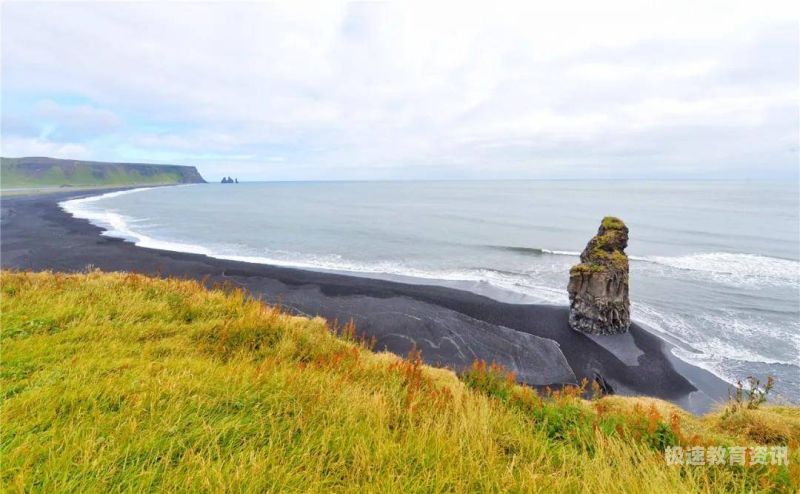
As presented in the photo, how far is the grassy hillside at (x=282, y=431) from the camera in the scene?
9.36ft

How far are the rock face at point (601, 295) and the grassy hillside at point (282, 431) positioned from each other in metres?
10.9

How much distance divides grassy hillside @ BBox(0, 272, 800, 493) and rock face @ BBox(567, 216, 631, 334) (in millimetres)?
10944

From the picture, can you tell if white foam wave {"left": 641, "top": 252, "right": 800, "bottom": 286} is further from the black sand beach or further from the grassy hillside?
the grassy hillside

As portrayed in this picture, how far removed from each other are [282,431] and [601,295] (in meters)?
17.2

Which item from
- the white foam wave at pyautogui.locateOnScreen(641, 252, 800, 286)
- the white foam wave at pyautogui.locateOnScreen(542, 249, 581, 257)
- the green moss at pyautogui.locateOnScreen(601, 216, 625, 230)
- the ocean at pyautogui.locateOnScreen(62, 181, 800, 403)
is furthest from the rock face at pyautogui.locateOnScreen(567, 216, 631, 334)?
the white foam wave at pyautogui.locateOnScreen(542, 249, 581, 257)

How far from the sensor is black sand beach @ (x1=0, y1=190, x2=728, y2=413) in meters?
13.3

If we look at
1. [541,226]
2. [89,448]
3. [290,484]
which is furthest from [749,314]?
[541,226]

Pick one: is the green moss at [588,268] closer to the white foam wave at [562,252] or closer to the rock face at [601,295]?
the rock face at [601,295]

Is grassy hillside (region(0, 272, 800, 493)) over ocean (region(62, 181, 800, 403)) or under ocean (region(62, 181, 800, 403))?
over

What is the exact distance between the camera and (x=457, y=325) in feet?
55.3

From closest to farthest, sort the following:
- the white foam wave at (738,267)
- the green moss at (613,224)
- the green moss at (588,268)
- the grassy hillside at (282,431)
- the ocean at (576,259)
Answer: the grassy hillside at (282,431) < the ocean at (576,259) < the green moss at (588,268) < the green moss at (613,224) < the white foam wave at (738,267)

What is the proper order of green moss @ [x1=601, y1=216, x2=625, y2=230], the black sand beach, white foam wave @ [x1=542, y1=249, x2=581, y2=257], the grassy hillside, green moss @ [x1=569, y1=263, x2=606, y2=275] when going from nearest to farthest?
the grassy hillside, the black sand beach, green moss @ [x1=569, y1=263, x2=606, y2=275], green moss @ [x1=601, y1=216, x2=625, y2=230], white foam wave @ [x1=542, y1=249, x2=581, y2=257]

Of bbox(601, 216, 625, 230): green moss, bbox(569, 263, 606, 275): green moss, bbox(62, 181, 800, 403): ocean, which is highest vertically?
bbox(601, 216, 625, 230): green moss

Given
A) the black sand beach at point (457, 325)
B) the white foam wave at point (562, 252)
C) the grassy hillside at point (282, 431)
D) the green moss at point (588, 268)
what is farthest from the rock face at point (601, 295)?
the white foam wave at point (562, 252)
